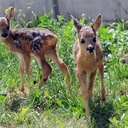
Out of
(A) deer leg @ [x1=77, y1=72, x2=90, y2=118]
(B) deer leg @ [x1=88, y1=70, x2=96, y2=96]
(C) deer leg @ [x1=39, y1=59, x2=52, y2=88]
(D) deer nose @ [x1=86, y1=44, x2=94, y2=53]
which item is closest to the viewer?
(D) deer nose @ [x1=86, y1=44, x2=94, y2=53]

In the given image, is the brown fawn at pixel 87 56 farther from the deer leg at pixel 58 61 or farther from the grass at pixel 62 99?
the deer leg at pixel 58 61

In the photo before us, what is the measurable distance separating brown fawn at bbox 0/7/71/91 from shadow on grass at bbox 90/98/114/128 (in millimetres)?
661

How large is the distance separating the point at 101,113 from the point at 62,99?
697mm

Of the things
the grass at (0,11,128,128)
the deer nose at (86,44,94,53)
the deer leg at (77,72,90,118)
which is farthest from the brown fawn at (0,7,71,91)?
the deer nose at (86,44,94,53)

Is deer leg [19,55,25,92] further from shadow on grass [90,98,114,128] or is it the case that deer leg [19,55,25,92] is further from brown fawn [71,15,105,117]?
shadow on grass [90,98,114,128]

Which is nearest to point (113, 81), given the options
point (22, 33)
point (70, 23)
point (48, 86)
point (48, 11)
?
point (48, 86)

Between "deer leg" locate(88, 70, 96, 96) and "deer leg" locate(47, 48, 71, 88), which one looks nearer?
"deer leg" locate(88, 70, 96, 96)

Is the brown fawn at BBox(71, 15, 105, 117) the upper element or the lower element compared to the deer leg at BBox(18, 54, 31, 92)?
upper

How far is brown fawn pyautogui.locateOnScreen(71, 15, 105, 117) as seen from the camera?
6.85m

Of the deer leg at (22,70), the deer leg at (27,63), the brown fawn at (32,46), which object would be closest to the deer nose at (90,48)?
the brown fawn at (32,46)

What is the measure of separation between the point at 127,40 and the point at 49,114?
2.69m

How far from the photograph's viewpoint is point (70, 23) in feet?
33.4

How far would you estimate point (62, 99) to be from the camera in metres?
7.56

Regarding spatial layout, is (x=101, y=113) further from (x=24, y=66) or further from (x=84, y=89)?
(x=24, y=66)
